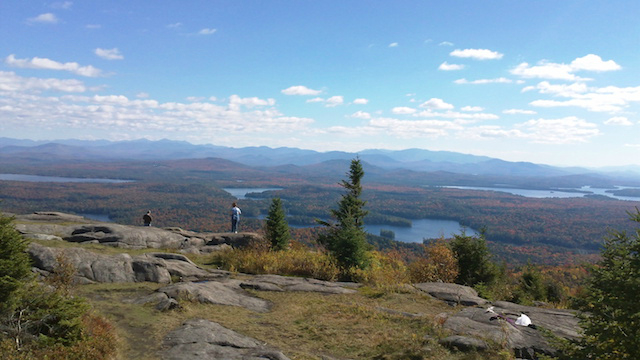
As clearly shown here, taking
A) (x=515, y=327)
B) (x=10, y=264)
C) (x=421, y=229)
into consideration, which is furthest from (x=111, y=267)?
(x=421, y=229)

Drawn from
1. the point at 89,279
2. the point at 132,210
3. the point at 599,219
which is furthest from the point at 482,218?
the point at 89,279

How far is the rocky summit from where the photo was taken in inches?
295

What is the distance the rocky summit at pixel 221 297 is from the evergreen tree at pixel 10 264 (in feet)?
9.33

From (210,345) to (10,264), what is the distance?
3.99 metres

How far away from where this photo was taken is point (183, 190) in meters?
178

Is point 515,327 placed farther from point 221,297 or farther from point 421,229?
point 421,229

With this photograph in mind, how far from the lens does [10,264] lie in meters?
6.18

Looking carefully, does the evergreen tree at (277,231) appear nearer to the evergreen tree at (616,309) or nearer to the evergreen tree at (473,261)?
the evergreen tree at (473,261)

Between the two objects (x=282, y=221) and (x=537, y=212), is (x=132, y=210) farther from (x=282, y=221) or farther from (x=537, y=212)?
(x=537, y=212)

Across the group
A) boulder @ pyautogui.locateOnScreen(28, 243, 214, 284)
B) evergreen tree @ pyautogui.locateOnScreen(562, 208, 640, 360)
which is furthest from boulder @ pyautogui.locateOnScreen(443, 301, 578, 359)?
boulder @ pyautogui.locateOnScreen(28, 243, 214, 284)

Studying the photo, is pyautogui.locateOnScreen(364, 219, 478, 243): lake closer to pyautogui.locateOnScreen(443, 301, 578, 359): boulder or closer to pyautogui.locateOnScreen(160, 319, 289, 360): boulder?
pyautogui.locateOnScreen(443, 301, 578, 359): boulder

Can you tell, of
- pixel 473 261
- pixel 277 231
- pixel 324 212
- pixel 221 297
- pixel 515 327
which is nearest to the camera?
pixel 515 327

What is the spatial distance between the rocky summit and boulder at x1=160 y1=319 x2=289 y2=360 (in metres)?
0.02

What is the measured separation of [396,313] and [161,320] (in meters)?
6.54
